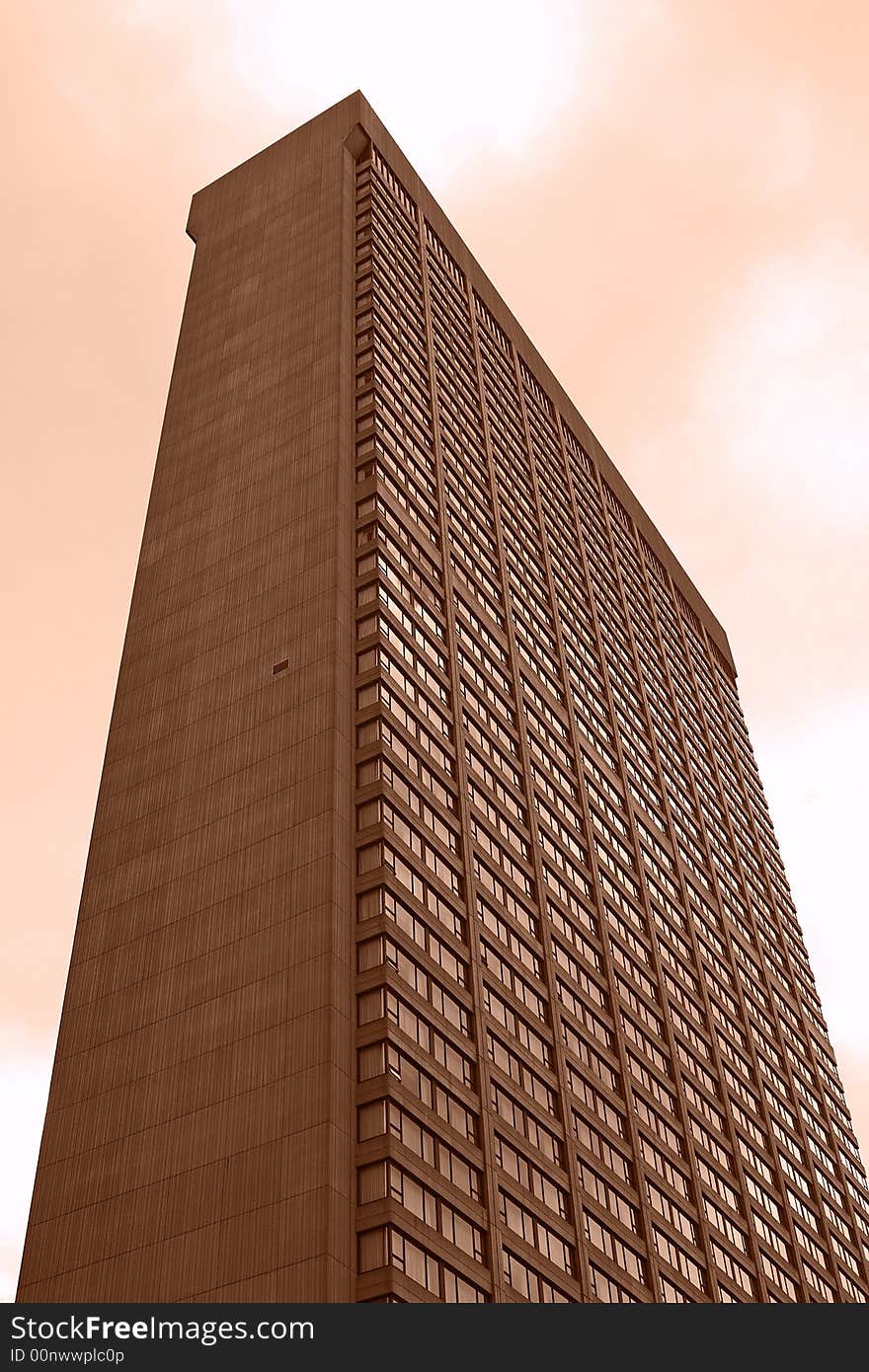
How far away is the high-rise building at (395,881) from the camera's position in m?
66.4

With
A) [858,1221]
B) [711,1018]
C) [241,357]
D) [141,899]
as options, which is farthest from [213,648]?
[858,1221]

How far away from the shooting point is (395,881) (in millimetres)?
75250

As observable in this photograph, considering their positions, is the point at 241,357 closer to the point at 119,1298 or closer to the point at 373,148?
the point at 373,148

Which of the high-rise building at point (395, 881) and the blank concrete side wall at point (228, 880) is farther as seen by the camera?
the high-rise building at point (395, 881)

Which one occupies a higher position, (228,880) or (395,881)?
(228,880)

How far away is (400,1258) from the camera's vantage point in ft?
205

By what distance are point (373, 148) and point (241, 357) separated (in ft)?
89.7

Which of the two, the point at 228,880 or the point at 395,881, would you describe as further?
the point at 228,880

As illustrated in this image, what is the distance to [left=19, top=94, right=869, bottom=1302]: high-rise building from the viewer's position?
2616 inches
